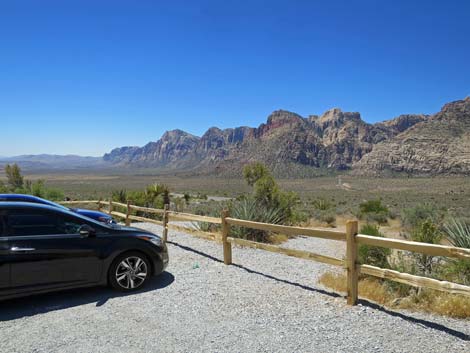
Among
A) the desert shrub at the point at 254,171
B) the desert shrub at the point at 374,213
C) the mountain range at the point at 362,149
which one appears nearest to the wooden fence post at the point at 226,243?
the desert shrub at the point at 254,171

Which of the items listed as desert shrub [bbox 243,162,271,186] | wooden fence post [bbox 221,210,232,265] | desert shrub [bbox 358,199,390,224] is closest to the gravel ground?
wooden fence post [bbox 221,210,232,265]

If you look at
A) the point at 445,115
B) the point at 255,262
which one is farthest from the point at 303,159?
the point at 255,262

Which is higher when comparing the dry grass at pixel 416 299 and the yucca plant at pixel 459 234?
the yucca plant at pixel 459 234

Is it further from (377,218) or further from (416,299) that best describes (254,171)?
(416,299)

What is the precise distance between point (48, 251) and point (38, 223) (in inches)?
19.6

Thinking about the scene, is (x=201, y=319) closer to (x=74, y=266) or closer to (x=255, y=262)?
(x=74, y=266)

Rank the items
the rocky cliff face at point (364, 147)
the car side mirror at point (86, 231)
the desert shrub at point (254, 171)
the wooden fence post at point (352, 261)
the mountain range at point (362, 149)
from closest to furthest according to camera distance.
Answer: the wooden fence post at point (352, 261)
the car side mirror at point (86, 231)
the desert shrub at point (254, 171)
the mountain range at point (362, 149)
the rocky cliff face at point (364, 147)

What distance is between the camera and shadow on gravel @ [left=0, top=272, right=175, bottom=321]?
552cm

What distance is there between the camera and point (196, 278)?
7.38 meters

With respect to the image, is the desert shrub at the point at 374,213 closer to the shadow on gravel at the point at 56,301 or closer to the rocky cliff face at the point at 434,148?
→ the shadow on gravel at the point at 56,301

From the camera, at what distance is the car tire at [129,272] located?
6.27 metres

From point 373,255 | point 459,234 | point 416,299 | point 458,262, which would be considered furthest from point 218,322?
point 459,234

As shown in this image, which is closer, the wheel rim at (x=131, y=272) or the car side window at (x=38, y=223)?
the car side window at (x=38, y=223)

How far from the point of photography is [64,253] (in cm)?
579
